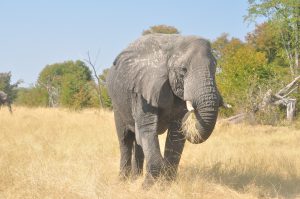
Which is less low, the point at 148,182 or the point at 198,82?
the point at 198,82

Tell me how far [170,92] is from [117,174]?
2608 millimetres

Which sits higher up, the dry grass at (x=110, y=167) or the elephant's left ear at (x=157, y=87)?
the elephant's left ear at (x=157, y=87)

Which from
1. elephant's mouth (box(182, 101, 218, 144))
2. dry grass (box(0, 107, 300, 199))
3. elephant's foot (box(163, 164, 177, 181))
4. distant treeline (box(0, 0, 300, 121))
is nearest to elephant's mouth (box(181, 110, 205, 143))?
elephant's mouth (box(182, 101, 218, 144))

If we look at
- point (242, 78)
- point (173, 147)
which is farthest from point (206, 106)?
point (242, 78)

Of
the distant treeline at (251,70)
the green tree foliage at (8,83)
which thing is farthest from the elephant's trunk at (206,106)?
the green tree foliage at (8,83)

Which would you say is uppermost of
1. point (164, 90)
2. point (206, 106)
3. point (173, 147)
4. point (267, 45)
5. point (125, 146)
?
point (267, 45)

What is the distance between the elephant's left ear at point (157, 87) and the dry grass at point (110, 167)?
41.6 inches

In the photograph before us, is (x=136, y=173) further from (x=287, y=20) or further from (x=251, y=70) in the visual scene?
(x=287, y=20)

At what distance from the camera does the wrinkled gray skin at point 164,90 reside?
5.29 m

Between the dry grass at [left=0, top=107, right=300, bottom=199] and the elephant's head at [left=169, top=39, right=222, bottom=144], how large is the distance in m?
1.03

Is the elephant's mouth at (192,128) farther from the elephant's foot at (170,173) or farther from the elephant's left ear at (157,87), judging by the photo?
the elephant's foot at (170,173)

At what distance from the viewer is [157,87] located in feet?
18.9

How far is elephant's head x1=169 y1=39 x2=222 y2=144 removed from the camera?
5176 millimetres

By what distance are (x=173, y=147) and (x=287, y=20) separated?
26.5 m
